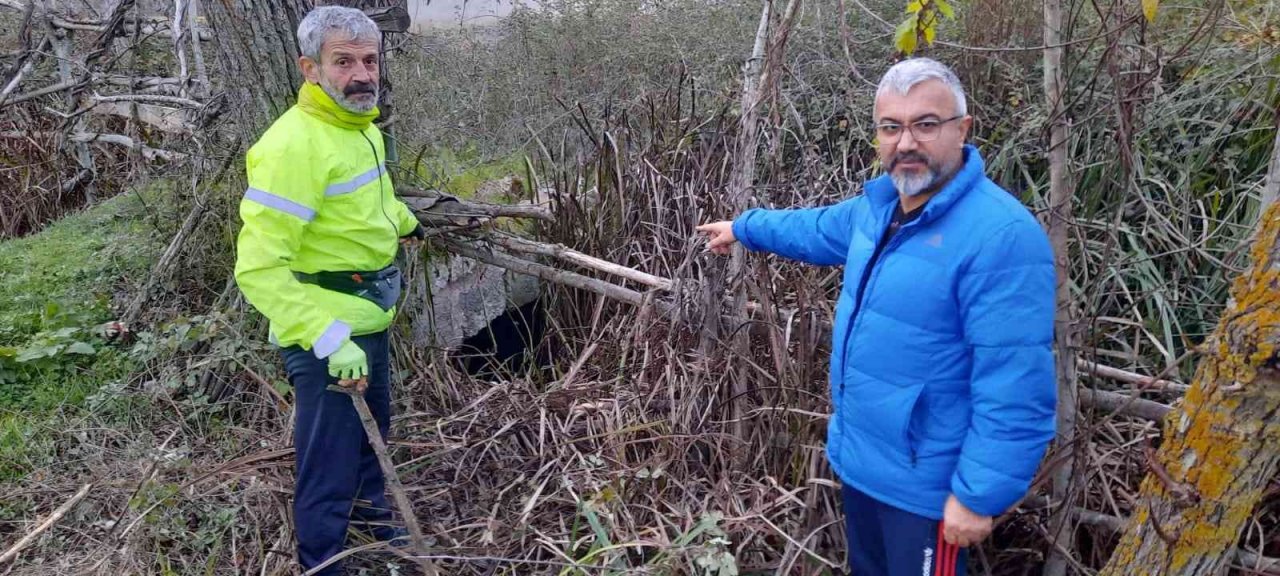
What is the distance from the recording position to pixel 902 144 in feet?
6.45

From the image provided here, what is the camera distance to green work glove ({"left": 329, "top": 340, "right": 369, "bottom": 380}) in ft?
8.52

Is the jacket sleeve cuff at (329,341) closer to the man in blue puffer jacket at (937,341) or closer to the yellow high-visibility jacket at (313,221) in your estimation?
the yellow high-visibility jacket at (313,221)

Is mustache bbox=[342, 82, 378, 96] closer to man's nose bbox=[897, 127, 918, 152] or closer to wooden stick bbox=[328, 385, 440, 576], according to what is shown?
wooden stick bbox=[328, 385, 440, 576]

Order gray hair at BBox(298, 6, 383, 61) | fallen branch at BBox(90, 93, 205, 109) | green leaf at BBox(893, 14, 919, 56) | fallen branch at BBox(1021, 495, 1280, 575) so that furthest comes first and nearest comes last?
fallen branch at BBox(90, 93, 205, 109)
gray hair at BBox(298, 6, 383, 61)
fallen branch at BBox(1021, 495, 1280, 575)
green leaf at BBox(893, 14, 919, 56)

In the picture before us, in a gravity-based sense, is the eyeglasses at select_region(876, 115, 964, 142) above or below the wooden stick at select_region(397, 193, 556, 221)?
above

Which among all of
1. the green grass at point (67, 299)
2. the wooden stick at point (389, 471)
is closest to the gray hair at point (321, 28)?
the wooden stick at point (389, 471)

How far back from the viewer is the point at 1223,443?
6.01 ft

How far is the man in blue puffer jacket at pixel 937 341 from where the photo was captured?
1823 mm

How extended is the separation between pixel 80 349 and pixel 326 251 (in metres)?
2.28

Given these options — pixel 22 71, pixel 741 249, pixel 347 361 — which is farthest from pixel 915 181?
pixel 22 71

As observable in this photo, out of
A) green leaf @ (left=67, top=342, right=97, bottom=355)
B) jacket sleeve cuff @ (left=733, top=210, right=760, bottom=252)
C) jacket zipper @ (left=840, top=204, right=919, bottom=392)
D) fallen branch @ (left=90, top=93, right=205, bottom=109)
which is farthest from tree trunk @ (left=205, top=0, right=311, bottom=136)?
jacket zipper @ (left=840, top=204, right=919, bottom=392)

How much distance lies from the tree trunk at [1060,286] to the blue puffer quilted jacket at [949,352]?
0.46m

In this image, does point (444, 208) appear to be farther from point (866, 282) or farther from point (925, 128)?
point (925, 128)

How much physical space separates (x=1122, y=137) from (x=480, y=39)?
7127mm
